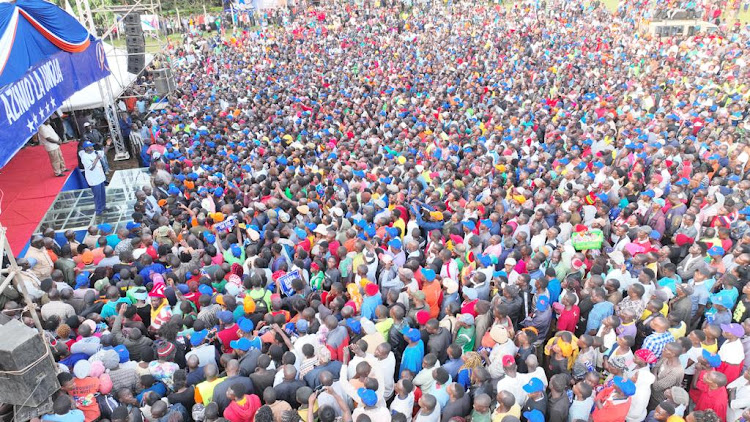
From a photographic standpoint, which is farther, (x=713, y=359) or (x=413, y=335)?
(x=413, y=335)

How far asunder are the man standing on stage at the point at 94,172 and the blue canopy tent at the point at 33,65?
1.19 metres

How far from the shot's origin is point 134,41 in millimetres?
12844

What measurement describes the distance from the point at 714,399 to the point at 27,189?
10.5m

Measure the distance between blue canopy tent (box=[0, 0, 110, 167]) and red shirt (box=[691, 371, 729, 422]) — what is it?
25.1 ft

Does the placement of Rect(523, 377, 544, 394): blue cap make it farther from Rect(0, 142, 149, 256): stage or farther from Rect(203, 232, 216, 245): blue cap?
Rect(0, 142, 149, 256): stage

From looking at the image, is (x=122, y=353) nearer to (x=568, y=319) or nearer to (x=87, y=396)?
(x=87, y=396)

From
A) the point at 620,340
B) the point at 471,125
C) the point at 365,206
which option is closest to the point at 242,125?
the point at 471,125

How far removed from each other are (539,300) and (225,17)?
3265 cm

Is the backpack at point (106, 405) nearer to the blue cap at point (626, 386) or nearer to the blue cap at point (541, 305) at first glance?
the blue cap at point (541, 305)

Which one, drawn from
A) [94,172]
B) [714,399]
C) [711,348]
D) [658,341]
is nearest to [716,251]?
[711,348]

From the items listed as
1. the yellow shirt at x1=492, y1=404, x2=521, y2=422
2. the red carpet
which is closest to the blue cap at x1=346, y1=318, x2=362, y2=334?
the yellow shirt at x1=492, y1=404, x2=521, y2=422

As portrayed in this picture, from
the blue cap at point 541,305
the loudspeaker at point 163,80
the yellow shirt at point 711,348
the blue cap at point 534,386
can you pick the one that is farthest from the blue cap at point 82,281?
the loudspeaker at point 163,80

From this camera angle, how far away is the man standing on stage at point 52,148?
8.95 meters

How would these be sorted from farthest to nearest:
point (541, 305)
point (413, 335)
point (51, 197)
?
1. point (51, 197)
2. point (541, 305)
3. point (413, 335)
